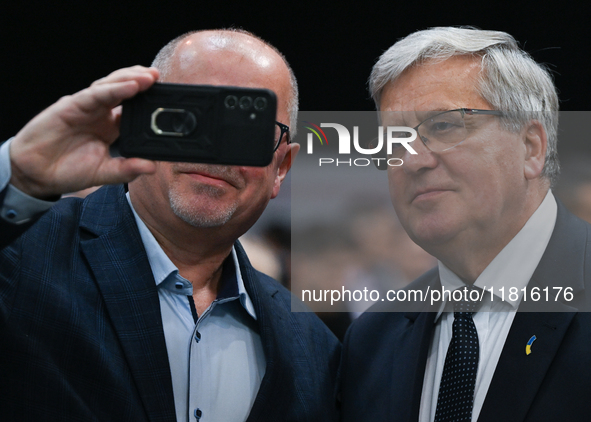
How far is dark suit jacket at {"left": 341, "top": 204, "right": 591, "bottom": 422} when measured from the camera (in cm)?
169

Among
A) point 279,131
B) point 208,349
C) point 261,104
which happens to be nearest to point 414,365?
point 208,349

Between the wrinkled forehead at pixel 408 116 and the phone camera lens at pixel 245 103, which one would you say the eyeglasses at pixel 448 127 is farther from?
the phone camera lens at pixel 245 103

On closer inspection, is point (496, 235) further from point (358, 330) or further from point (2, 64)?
point (2, 64)

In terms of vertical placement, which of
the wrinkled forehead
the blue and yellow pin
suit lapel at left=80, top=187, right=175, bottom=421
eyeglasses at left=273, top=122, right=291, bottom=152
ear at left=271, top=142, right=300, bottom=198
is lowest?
the blue and yellow pin

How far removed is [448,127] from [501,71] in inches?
10.8

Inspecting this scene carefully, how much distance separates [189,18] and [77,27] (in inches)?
24.1

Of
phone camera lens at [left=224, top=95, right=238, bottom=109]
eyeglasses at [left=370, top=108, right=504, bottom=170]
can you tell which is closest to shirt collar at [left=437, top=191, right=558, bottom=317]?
eyeglasses at [left=370, top=108, right=504, bottom=170]

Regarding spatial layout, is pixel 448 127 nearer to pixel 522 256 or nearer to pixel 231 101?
pixel 522 256

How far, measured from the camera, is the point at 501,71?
2.05 meters

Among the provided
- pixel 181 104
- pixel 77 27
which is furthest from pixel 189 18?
pixel 181 104

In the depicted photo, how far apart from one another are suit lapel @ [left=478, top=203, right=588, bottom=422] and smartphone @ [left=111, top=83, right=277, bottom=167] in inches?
39.7

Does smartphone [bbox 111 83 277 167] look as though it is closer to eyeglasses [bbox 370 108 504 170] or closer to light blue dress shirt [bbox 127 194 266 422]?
light blue dress shirt [bbox 127 194 266 422]

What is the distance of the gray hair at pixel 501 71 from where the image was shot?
204 cm

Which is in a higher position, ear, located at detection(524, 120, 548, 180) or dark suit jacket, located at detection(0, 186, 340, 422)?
ear, located at detection(524, 120, 548, 180)
